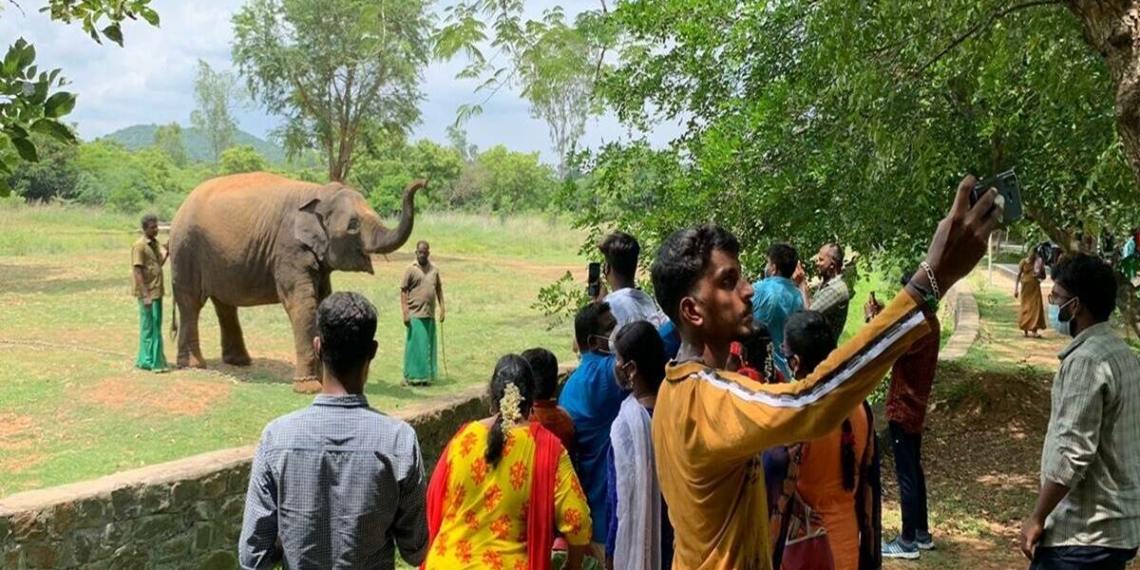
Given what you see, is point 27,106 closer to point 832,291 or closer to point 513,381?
point 513,381

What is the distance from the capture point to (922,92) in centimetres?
745

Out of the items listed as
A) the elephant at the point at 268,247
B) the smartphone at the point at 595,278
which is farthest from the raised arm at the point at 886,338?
the elephant at the point at 268,247

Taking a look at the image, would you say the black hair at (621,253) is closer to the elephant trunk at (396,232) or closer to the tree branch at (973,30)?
the tree branch at (973,30)

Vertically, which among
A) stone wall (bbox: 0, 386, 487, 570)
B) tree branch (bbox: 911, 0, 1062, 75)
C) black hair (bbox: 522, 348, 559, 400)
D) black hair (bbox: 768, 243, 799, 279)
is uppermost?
tree branch (bbox: 911, 0, 1062, 75)

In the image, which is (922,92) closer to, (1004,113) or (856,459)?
(1004,113)

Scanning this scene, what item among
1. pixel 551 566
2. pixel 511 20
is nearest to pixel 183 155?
pixel 511 20

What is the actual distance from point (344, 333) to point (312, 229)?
31.9 feet

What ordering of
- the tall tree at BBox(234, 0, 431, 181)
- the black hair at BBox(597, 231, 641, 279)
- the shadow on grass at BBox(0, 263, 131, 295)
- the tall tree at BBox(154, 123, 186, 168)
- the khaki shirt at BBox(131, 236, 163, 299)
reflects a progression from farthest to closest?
1. the tall tree at BBox(154, 123, 186, 168)
2. the tall tree at BBox(234, 0, 431, 181)
3. the shadow on grass at BBox(0, 263, 131, 295)
4. the khaki shirt at BBox(131, 236, 163, 299)
5. the black hair at BBox(597, 231, 641, 279)

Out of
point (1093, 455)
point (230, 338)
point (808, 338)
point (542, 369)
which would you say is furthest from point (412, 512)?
point (230, 338)

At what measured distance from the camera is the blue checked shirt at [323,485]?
2869 mm

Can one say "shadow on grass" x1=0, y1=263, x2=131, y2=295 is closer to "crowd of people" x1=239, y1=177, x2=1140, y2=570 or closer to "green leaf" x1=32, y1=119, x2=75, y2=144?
"green leaf" x1=32, y1=119, x2=75, y2=144

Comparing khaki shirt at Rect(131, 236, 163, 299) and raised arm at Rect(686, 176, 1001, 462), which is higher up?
raised arm at Rect(686, 176, 1001, 462)

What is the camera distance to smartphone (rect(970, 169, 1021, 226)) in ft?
5.76

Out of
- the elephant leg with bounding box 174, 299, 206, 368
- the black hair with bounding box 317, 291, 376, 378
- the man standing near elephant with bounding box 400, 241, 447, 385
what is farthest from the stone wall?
the elephant leg with bounding box 174, 299, 206, 368
